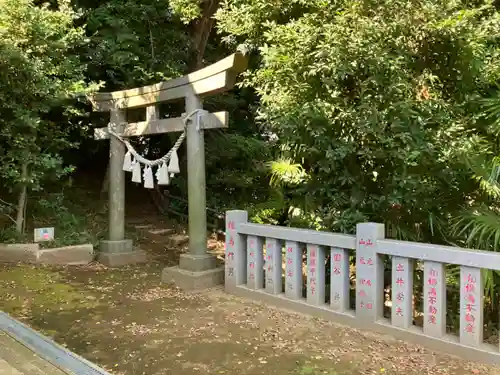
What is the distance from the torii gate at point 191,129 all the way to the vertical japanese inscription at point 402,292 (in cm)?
260

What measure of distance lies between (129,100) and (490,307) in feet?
18.2

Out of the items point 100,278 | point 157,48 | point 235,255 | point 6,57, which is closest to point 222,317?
point 235,255

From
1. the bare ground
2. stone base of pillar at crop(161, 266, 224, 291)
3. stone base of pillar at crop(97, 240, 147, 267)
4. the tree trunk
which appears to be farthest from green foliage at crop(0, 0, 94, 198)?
stone base of pillar at crop(161, 266, 224, 291)

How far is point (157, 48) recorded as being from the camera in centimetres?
941

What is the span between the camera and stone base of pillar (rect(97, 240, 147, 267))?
24.8 ft

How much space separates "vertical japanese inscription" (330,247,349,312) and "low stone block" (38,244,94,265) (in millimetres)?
4421

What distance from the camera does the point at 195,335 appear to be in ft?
14.7

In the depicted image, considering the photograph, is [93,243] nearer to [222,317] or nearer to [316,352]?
[222,317]

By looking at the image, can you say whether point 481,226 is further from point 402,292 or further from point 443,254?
point 402,292

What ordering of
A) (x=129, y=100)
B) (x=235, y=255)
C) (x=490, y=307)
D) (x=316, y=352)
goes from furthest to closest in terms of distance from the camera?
(x=129, y=100)
(x=235, y=255)
(x=490, y=307)
(x=316, y=352)

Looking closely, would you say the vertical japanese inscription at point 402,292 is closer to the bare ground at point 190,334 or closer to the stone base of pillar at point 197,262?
the bare ground at point 190,334

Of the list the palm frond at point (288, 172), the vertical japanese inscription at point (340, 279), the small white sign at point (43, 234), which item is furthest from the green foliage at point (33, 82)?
the vertical japanese inscription at point (340, 279)

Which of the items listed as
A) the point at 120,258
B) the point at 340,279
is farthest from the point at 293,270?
the point at 120,258

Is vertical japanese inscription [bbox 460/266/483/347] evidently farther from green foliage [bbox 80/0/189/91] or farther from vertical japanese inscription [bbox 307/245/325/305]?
green foliage [bbox 80/0/189/91]
